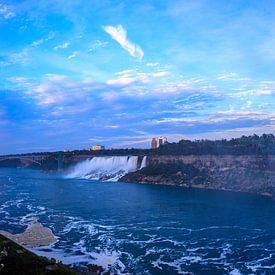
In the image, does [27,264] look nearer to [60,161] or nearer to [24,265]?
[24,265]

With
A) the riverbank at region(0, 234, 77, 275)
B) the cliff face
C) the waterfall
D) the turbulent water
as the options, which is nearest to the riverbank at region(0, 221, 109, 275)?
the riverbank at region(0, 234, 77, 275)

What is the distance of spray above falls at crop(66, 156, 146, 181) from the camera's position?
250 feet

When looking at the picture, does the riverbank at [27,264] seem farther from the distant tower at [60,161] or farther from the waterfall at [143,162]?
the distant tower at [60,161]

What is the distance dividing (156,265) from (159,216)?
13.7m

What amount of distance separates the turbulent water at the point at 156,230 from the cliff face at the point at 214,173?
8963 millimetres

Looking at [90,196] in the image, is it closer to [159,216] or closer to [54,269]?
[159,216]

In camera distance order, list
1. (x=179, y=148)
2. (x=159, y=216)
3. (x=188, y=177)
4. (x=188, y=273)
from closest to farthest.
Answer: (x=188, y=273) → (x=159, y=216) → (x=188, y=177) → (x=179, y=148)

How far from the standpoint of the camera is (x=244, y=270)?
17.8 meters

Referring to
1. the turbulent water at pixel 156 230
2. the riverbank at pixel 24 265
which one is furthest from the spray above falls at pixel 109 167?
the riverbank at pixel 24 265

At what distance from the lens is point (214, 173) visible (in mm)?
61188

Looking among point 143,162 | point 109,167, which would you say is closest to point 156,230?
point 143,162

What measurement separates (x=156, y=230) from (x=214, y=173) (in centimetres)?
3672

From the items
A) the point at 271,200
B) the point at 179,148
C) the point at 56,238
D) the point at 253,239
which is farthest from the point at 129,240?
the point at 179,148

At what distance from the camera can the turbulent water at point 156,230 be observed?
18.9 m
